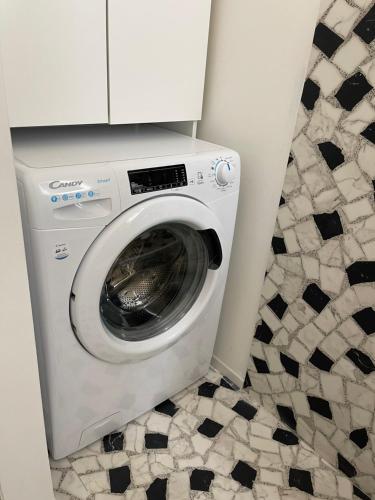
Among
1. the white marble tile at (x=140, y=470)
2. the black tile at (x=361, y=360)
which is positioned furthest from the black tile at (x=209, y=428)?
the black tile at (x=361, y=360)

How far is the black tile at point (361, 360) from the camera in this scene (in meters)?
1.11

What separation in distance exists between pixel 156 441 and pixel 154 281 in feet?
1.75

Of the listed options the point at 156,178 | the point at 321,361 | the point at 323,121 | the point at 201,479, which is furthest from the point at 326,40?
the point at 201,479

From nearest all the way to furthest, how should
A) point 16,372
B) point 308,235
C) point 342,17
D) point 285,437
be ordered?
point 16,372
point 342,17
point 308,235
point 285,437

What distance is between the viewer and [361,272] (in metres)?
1.07

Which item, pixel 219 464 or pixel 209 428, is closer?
pixel 219 464

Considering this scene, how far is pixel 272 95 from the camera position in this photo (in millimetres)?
1168

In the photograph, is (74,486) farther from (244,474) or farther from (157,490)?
(244,474)

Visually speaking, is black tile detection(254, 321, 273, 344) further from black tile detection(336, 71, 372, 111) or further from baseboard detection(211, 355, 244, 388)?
black tile detection(336, 71, 372, 111)

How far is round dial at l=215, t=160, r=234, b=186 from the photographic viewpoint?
1.13 m

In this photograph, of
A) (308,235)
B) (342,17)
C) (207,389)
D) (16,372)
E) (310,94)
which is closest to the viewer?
(16,372)

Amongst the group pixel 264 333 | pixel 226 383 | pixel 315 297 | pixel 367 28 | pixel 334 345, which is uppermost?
pixel 367 28

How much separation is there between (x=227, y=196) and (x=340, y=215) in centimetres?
32

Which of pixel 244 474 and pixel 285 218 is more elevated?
pixel 285 218
